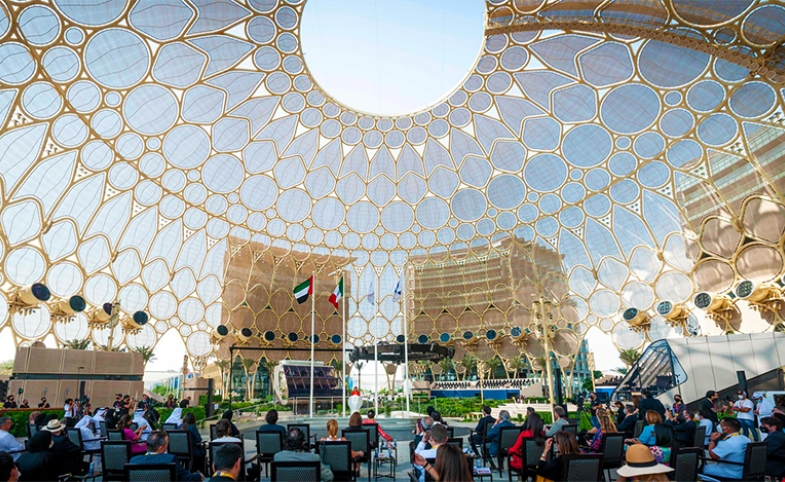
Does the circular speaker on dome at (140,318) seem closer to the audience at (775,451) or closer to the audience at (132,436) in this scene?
the audience at (132,436)

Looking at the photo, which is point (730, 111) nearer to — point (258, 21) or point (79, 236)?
point (258, 21)

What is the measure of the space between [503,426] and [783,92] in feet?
86.4

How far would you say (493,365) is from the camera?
43.4 metres

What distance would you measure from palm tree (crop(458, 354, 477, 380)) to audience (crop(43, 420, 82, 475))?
3945 centimetres

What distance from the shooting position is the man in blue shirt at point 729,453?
6.53 metres

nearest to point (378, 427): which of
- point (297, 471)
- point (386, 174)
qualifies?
point (297, 471)

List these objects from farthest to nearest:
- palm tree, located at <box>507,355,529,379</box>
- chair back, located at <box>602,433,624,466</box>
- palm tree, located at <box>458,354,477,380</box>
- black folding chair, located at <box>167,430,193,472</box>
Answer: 1. palm tree, located at <box>458,354,477,380</box>
2. palm tree, located at <box>507,355,529,379</box>
3. black folding chair, located at <box>167,430,193,472</box>
4. chair back, located at <box>602,433,624,466</box>

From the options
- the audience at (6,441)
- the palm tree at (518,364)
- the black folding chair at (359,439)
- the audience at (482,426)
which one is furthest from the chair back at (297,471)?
the palm tree at (518,364)

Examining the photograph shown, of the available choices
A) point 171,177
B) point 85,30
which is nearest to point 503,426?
point 85,30

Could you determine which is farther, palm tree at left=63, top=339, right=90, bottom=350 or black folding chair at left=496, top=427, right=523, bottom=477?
palm tree at left=63, top=339, right=90, bottom=350

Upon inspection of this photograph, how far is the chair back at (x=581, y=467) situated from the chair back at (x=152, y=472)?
4.79 m

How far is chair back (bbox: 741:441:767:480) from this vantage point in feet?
20.5

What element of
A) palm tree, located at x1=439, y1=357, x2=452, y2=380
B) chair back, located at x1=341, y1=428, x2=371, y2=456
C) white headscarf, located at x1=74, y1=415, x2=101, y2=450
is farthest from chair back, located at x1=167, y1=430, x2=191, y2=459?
palm tree, located at x1=439, y1=357, x2=452, y2=380

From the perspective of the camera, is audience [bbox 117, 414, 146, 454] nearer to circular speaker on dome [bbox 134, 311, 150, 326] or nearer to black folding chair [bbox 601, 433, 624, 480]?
black folding chair [bbox 601, 433, 624, 480]
